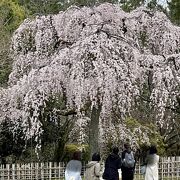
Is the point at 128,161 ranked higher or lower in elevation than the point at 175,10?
lower

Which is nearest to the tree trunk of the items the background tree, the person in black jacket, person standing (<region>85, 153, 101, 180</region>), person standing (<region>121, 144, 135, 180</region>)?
person standing (<region>121, 144, 135, 180</region>)

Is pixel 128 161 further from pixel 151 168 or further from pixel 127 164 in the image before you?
pixel 151 168

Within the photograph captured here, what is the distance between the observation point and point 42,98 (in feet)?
32.0

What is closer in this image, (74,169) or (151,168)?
(74,169)

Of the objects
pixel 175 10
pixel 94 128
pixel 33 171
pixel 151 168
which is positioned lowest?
pixel 33 171

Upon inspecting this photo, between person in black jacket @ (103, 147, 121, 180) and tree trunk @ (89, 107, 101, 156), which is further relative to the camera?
tree trunk @ (89, 107, 101, 156)

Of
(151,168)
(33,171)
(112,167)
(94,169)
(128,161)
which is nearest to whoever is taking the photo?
(94,169)

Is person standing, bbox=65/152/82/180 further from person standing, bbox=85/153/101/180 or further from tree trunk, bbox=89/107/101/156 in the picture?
tree trunk, bbox=89/107/101/156

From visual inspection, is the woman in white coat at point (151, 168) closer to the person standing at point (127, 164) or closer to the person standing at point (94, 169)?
the person standing at point (127, 164)

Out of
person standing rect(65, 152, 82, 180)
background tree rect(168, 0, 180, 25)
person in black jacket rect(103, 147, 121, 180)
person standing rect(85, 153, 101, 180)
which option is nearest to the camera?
person standing rect(65, 152, 82, 180)

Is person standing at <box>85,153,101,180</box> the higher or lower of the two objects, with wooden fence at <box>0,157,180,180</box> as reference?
higher

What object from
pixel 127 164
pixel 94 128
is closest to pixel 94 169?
pixel 127 164

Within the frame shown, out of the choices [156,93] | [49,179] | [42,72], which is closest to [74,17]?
[42,72]

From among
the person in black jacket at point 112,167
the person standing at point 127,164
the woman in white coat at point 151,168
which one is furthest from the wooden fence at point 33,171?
the person in black jacket at point 112,167
